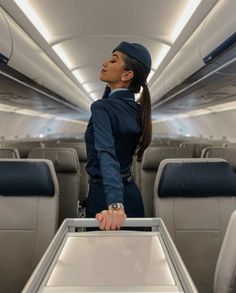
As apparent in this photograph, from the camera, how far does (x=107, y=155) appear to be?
1.78 meters

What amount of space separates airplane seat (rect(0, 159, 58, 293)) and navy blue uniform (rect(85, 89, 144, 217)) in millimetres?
470

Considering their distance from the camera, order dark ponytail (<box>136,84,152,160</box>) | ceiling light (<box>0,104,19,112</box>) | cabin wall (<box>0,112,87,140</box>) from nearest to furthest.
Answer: dark ponytail (<box>136,84,152,160</box>), ceiling light (<box>0,104,19,112</box>), cabin wall (<box>0,112,87,140</box>)

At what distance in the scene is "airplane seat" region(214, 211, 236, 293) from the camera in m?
1.27

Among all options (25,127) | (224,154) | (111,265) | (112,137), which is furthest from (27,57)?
(25,127)

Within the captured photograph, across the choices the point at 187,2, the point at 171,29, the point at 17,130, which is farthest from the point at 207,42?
the point at 17,130

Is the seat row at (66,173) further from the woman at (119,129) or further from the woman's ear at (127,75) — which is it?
the woman's ear at (127,75)

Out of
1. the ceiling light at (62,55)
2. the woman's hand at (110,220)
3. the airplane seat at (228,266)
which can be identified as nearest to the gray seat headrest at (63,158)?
the ceiling light at (62,55)

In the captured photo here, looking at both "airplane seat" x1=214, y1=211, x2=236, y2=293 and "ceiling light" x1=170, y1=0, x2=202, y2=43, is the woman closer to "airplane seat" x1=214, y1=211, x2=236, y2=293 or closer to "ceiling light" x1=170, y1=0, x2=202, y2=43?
"airplane seat" x1=214, y1=211, x2=236, y2=293

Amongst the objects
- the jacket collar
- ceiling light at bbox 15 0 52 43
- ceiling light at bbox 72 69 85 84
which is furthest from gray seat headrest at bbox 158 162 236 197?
ceiling light at bbox 72 69 85 84

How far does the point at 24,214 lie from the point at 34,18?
2.13m

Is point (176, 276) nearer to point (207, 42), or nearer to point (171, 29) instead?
point (207, 42)

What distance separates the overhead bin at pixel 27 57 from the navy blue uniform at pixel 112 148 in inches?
55.4

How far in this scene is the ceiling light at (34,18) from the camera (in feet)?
11.0

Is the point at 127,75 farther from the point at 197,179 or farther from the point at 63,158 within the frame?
the point at 63,158
